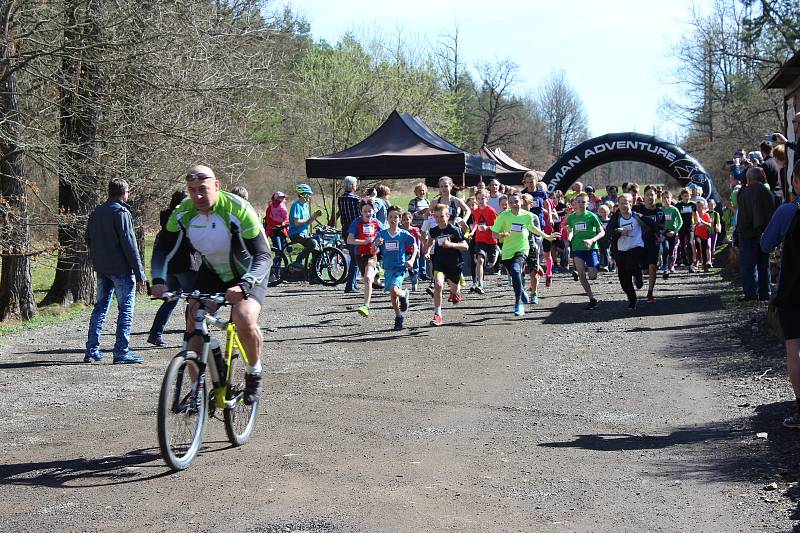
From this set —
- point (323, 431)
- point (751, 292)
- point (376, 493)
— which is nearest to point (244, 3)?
point (751, 292)

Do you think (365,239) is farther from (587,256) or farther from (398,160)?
(398,160)

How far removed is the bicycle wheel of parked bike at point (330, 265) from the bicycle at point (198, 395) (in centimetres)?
1484

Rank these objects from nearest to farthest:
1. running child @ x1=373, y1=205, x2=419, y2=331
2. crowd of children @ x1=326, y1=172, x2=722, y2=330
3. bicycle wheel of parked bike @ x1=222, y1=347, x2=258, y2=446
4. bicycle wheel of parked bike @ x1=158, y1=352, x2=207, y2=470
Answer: bicycle wheel of parked bike @ x1=158, y1=352, x2=207, y2=470, bicycle wheel of parked bike @ x1=222, y1=347, x2=258, y2=446, running child @ x1=373, y1=205, x2=419, y2=331, crowd of children @ x1=326, y1=172, x2=722, y2=330

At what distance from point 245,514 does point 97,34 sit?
1237 cm

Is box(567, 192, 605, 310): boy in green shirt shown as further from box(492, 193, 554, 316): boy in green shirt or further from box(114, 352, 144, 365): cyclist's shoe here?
box(114, 352, 144, 365): cyclist's shoe

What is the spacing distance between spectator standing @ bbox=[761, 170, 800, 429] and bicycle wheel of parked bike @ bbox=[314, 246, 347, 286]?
1519 cm

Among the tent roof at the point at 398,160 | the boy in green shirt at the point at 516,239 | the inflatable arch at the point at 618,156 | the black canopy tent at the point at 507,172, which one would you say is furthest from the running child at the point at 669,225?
the black canopy tent at the point at 507,172

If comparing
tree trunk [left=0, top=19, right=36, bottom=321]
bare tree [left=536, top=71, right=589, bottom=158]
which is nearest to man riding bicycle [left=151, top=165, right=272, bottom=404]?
tree trunk [left=0, top=19, right=36, bottom=321]

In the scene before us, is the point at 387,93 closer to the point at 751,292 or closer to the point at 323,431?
the point at 751,292

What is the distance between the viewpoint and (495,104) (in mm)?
82938

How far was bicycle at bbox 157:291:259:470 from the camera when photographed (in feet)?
21.1

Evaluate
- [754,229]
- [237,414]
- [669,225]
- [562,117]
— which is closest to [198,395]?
[237,414]

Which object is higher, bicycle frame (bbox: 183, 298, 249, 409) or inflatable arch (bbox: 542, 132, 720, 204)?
inflatable arch (bbox: 542, 132, 720, 204)

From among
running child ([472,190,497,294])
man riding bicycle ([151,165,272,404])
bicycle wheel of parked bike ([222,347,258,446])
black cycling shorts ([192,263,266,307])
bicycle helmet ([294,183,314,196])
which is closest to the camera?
man riding bicycle ([151,165,272,404])
